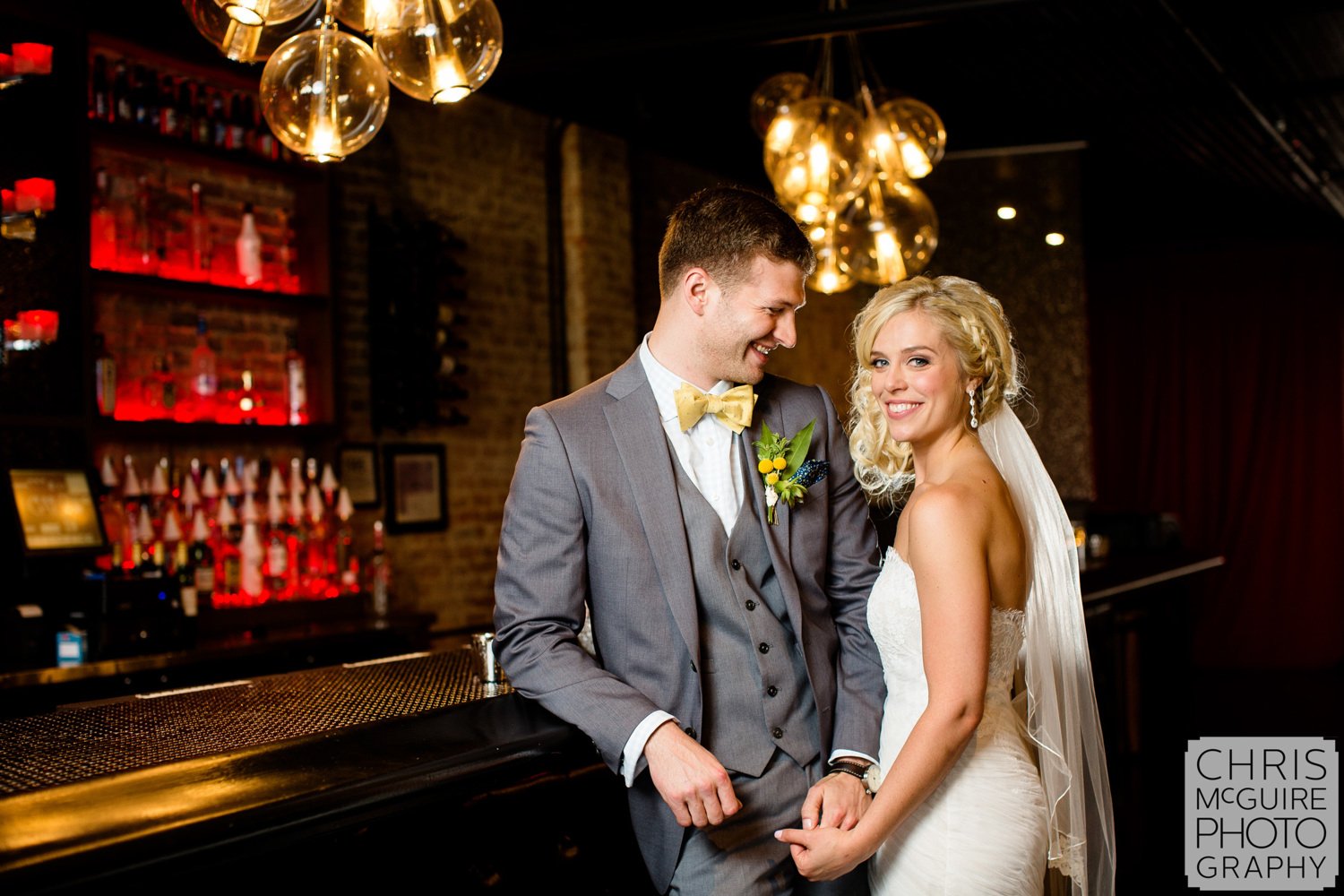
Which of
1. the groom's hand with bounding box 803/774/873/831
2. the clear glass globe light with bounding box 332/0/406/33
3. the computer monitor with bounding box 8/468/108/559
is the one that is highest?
the clear glass globe light with bounding box 332/0/406/33

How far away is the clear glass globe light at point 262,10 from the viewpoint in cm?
225

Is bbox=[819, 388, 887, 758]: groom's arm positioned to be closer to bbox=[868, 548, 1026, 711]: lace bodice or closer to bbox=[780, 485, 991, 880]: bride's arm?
bbox=[868, 548, 1026, 711]: lace bodice

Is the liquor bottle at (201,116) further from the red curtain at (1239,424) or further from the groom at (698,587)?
the red curtain at (1239,424)

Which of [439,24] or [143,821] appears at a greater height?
[439,24]

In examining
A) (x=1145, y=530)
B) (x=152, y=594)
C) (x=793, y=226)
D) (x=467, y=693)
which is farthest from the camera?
(x=1145, y=530)

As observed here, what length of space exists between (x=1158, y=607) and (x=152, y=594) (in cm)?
548

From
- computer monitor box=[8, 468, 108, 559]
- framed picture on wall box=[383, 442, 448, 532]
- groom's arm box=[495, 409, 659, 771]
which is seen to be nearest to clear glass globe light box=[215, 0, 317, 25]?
groom's arm box=[495, 409, 659, 771]

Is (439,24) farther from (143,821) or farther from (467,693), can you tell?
(143,821)

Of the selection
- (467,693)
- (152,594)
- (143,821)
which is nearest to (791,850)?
(467,693)

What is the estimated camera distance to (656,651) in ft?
6.42

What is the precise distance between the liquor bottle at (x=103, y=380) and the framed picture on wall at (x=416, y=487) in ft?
4.77

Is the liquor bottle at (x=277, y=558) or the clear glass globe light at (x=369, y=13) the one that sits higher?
the clear glass globe light at (x=369, y=13)

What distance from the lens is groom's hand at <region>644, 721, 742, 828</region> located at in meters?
1.75

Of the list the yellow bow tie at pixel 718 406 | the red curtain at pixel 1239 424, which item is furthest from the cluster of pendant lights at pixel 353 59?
the red curtain at pixel 1239 424
